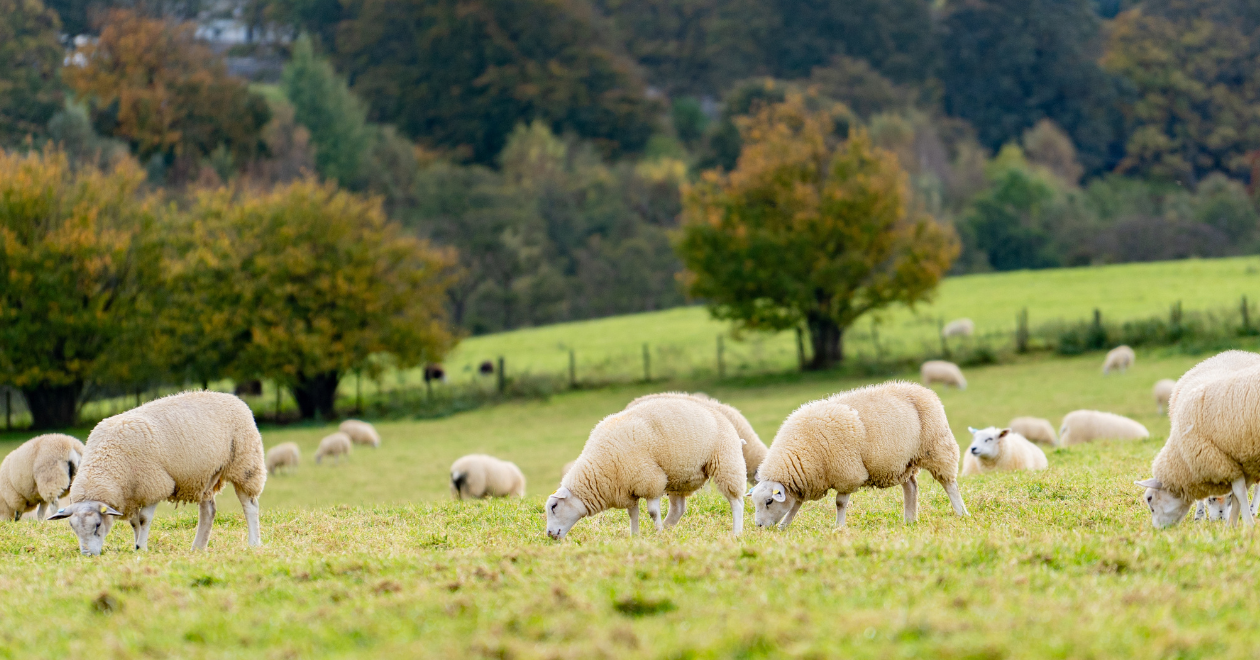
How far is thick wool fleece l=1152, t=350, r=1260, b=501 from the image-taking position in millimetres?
8727

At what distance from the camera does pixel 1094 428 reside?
2002 centimetres

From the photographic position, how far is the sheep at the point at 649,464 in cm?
1016

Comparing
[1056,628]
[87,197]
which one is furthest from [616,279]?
[1056,628]

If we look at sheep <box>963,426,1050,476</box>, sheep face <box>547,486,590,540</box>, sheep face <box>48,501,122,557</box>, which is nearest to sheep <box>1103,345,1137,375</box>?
sheep <box>963,426,1050,476</box>

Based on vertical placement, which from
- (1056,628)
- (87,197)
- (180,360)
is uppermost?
(87,197)

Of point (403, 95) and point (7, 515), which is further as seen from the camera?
point (403, 95)

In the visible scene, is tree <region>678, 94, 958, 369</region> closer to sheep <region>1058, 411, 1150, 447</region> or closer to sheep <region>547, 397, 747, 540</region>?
sheep <region>1058, 411, 1150, 447</region>

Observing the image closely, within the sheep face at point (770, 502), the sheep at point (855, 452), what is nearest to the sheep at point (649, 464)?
the sheep face at point (770, 502)

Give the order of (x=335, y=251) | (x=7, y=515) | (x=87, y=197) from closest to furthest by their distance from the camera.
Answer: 1. (x=7, y=515)
2. (x=87, y=197)
3. (x=335, y=251)

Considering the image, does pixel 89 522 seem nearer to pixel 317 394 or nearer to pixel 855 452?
pixel 855 452

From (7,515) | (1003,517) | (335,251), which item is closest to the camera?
(1003,517)

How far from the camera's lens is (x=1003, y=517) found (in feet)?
33.0

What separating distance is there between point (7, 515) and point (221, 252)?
24.6 m

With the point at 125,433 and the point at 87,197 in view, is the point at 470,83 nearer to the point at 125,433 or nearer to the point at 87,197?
the point at 87,197
